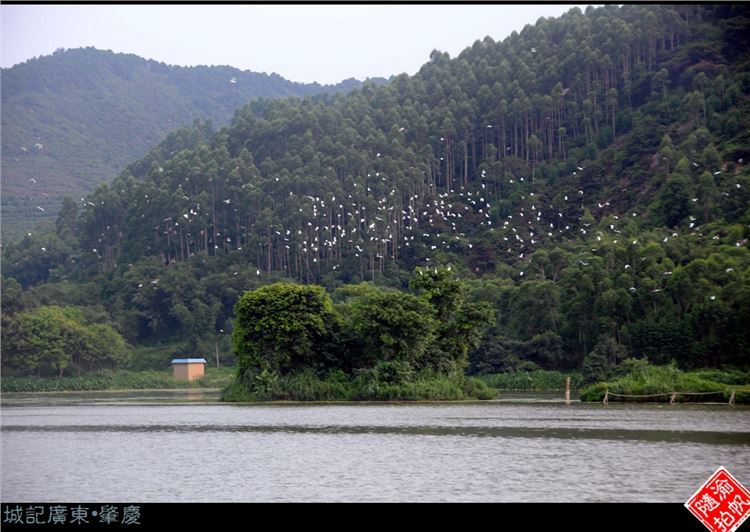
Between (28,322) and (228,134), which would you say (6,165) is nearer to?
(228,134)

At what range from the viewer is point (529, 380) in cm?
7350

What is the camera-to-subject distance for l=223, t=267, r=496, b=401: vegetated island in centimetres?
5462

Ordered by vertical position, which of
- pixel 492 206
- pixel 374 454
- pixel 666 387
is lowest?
pixel 374 454

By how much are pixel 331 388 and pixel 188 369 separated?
34786 mm

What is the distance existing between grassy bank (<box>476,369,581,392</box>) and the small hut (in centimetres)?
2600

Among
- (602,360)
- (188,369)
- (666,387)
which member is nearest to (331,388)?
(666,387)

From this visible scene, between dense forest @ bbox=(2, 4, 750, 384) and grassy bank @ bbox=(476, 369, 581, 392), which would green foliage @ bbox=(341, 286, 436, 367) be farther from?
grassy bank @ bbox=(476, 369, 581, 392)

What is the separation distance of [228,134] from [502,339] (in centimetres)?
7752

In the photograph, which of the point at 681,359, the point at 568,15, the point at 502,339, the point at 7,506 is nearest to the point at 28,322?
the point at 502,339

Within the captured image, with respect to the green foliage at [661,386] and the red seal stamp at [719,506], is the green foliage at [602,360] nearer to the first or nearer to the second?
the green foliage at [661,386]

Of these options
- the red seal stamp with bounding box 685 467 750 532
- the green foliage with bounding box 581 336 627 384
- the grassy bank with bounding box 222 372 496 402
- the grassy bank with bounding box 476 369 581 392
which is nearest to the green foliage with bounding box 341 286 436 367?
the grassy bank with bounding box 222 372 496 402

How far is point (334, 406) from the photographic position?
5347 cm

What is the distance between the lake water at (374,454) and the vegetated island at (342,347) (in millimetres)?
5079

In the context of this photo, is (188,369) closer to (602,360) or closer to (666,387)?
(602,360)
